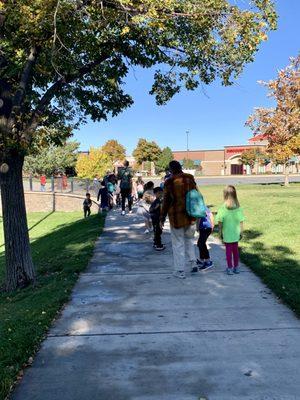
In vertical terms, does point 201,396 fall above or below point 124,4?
below

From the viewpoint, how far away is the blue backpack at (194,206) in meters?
7.04

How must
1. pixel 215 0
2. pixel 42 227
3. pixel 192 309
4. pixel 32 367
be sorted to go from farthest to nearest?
pixel 42 227 < pixel 215 0 < pixel 192 309 < pixel 32 367

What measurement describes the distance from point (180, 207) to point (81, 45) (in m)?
3.85

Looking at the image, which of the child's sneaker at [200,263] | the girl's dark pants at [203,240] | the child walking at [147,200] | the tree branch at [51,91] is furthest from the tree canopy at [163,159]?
the girl's dark pants at [203,240]

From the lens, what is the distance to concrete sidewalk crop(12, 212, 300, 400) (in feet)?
11.9

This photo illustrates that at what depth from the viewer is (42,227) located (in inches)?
999

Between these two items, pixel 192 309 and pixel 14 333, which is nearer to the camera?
pixel 14 333

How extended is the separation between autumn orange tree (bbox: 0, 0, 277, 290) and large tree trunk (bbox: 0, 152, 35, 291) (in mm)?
17

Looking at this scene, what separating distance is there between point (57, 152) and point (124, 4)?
54074mm

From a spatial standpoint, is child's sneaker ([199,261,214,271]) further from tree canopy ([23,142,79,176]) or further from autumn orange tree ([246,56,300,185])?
tree canopy ([23,142,79,176])

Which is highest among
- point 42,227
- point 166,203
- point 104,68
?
point 104,68

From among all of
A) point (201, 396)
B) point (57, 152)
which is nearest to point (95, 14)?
point (201, 396)

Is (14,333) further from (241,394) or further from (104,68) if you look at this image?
(104,68)

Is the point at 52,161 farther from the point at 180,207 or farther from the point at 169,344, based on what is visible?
the point at 169,344
